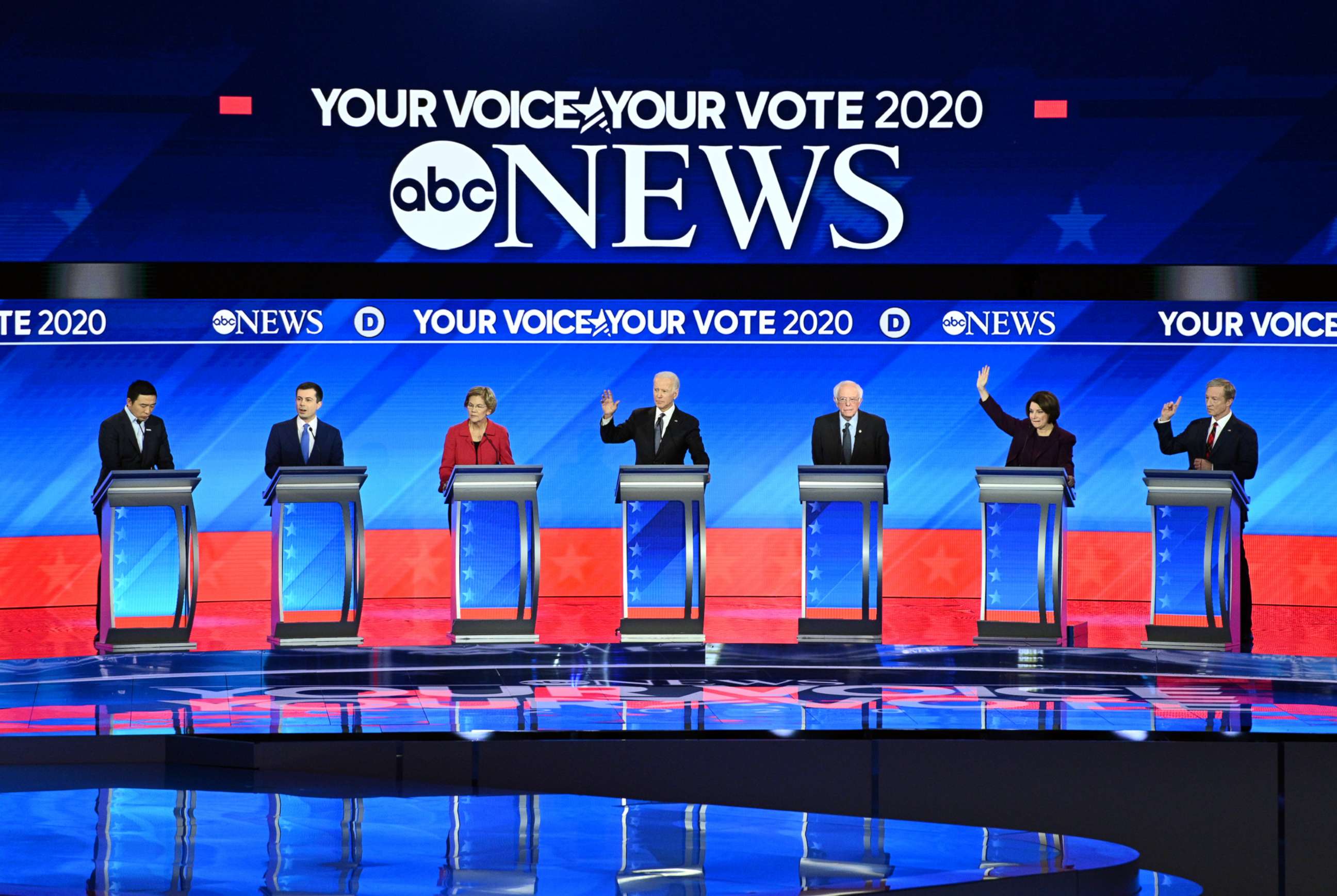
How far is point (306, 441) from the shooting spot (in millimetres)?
8781

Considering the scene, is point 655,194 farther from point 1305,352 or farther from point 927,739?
point 927,739

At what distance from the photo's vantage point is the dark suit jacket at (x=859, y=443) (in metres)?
8.86

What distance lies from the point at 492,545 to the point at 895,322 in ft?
12.4

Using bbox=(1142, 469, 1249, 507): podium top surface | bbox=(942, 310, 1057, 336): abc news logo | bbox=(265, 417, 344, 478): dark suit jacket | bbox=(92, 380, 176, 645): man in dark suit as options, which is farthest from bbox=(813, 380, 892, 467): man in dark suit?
bbox=(92, 380, 176, 645): man in dark suit

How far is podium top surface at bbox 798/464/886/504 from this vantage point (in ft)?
27.8

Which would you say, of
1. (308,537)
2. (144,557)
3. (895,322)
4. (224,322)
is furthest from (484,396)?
(895,322)

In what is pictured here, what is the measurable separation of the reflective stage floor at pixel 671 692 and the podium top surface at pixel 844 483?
0.85 meters

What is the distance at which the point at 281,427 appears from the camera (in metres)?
8.78

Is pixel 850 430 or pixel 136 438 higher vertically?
pixel 850 430

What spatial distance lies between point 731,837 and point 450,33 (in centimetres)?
744

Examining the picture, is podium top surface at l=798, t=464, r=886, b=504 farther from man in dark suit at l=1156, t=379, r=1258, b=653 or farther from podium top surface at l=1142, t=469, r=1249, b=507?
man in dark suit at l=1156, t=379, r=1258, b=653

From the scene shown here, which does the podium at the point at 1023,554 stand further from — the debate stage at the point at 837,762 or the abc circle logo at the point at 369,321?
the abc circle logo at the point at 369,321

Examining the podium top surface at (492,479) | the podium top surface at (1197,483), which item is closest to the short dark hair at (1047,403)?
the podium top surface at (1197,483)

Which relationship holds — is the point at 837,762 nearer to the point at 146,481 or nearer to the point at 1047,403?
the point at 1047,403
